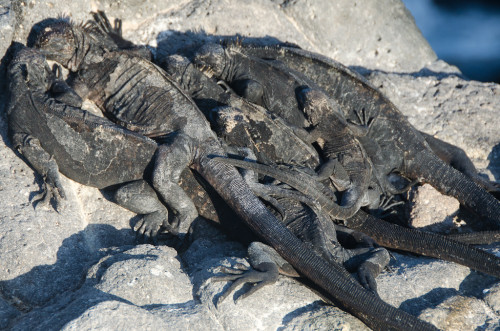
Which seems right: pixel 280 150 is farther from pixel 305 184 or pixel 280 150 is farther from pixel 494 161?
pixel 494 161

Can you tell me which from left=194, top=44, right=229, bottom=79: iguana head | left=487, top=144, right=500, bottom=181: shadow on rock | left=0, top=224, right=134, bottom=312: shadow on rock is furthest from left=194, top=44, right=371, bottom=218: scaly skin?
left=0, top=224, right=134, bottom=312: shadow on rock

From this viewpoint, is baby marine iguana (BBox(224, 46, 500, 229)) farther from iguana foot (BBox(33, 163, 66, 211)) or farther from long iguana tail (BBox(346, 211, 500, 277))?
iguana foot (BBox(33, 163, 66, 211))

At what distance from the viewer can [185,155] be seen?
511 cm

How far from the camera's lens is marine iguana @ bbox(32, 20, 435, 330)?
4129 mm

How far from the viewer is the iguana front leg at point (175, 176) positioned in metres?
4.98

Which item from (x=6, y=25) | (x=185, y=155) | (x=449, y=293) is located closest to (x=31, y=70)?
(x=6, y=25)

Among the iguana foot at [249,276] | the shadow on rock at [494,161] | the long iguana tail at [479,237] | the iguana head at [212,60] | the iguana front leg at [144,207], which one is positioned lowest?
the iguana front leg at [144,207]

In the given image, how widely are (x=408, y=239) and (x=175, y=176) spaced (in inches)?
91.6

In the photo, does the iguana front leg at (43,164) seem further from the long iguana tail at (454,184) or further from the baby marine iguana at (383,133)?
the long iguana tail at (454,184)

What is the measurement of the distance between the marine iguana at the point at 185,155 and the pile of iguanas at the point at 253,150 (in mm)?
12

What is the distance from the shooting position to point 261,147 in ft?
18.7

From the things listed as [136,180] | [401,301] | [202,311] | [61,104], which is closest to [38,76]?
[61,104]

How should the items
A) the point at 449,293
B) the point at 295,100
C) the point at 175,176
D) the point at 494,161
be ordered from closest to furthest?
the point at 449,293 < the point at 175,176 < the point at 295,100 < the point at 494,161

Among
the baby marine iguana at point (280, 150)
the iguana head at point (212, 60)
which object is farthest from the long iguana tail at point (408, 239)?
the iguana head at point (212, 60)
